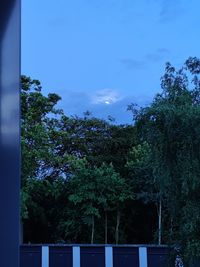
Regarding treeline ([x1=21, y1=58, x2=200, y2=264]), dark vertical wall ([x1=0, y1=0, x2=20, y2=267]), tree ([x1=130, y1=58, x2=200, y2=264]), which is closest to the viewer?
dark vertical wall ([x1=0, y1=0, x2=20, y2=267])

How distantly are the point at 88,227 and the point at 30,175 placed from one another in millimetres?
2760

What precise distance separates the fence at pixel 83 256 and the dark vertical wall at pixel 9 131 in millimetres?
9721

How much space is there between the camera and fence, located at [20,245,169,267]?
11.2 m

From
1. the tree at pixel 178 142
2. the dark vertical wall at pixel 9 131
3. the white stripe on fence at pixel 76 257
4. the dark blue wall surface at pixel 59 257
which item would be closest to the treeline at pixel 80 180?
the dark blue wall surface at pixel 59 257

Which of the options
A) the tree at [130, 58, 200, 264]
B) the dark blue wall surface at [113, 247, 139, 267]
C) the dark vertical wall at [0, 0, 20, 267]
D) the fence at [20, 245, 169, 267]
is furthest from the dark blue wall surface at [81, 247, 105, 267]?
the dark vertical wall at [0, 0, 20, 267]

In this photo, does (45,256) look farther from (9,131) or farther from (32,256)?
(9,131)

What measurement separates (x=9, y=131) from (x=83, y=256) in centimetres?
1013

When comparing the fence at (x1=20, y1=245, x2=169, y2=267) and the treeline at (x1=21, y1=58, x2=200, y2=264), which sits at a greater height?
A: the treeline at (x1=21, y1=58, x2=200, y2=264)

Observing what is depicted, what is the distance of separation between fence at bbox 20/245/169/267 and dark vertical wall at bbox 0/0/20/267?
9721 mm

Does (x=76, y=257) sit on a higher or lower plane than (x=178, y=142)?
lower

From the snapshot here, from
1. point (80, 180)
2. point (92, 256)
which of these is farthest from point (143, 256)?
point (80, 180)

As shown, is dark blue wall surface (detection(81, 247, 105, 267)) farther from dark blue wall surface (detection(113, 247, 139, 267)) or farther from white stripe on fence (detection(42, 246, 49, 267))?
white stripe on fence (detection(42, 246, 49, 267))

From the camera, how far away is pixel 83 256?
11391 millimetres

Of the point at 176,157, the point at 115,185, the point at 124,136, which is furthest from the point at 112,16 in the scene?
the point at 124,136
